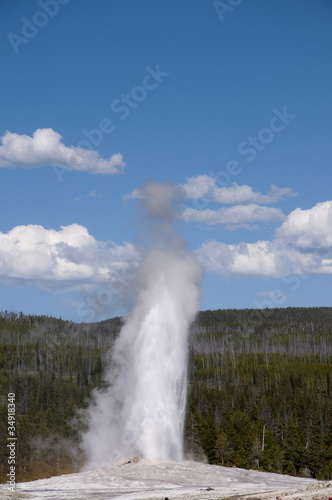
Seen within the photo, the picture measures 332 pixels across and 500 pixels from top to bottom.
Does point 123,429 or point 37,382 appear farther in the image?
point 37,382

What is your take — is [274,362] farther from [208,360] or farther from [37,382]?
[37,382]

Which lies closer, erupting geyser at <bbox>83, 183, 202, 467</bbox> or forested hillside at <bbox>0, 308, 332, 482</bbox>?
erupting geyser at <bbox>83, 183, 202, 467</bbox>

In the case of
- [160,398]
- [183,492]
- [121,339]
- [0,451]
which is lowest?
[0,451]

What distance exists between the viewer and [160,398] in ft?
142

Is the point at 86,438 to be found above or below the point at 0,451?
above

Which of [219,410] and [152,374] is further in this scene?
[219,410]

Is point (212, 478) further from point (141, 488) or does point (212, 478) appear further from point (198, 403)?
point (198, 403)

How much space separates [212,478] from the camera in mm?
36094

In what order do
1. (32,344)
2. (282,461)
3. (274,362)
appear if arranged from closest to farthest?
(282,461)
(274,362)
(32,344)

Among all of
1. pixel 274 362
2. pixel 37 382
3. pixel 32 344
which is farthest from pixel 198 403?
pixel 32 344

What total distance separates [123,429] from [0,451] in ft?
133

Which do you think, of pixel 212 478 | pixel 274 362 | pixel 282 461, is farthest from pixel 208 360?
pixel 212 478

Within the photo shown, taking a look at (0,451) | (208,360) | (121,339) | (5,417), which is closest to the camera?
(121,339)

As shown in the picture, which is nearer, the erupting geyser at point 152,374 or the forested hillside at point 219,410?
the erupting geyser at point 152,374
